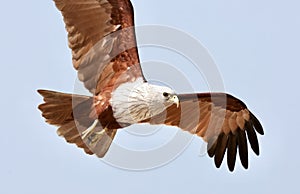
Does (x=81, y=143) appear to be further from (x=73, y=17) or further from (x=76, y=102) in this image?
(x=73, y=17)

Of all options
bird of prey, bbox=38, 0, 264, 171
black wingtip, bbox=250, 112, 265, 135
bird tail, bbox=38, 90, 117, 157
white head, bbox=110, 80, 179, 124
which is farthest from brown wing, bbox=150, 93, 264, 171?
white head, bbox=110, 80, 179, 124

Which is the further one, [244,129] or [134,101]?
[244,129]

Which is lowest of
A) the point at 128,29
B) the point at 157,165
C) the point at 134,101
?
the point at 157,165

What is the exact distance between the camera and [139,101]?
9.92 metres

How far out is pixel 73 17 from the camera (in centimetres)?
998

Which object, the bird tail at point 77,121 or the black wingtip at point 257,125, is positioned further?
the black wingtip at point 257,125

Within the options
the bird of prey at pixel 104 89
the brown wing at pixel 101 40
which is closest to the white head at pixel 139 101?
the bird of prey at pixel 104 89

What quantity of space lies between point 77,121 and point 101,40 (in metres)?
1.23

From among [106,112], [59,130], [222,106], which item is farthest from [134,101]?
[222,106]

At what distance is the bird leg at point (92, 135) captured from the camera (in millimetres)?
10573

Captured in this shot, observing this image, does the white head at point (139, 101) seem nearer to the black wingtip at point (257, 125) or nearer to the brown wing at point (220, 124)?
the brown wing at point (220, 124)

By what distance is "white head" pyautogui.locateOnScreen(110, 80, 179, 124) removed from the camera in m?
9.80

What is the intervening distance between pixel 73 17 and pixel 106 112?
1.42 meters

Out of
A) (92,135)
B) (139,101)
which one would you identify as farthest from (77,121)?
(139,101)
